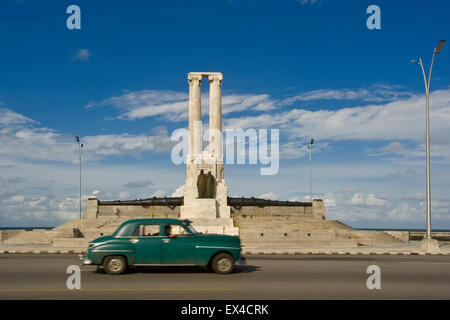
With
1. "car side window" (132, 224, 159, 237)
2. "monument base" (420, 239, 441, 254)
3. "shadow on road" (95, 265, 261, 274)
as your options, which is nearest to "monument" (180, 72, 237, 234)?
"monument base" (420, 239, 441, 254)

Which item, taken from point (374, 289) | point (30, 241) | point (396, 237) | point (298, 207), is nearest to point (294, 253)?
point (374, 289)

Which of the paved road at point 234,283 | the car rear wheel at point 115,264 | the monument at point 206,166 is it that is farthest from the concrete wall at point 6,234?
the car rear wheel at point 115,264

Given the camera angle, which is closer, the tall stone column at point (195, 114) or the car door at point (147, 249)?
the car door at point (147, 249)

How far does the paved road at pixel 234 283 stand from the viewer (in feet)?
31.0

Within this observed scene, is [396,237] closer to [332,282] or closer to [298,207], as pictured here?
[298,207]

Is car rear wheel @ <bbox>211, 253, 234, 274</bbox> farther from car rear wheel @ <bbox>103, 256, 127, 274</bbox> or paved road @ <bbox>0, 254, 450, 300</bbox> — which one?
car rear wheel @ <bbox>103, 256, 127, 274</bbox>

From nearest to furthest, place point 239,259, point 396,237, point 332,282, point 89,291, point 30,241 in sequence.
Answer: point 89,291
point 332,282
point 239,259
point 30,241
point 396,237

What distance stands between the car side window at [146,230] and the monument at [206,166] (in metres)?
21.5

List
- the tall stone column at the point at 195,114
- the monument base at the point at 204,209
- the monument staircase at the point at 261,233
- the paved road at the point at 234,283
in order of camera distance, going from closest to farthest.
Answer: the paved road at the point at 234,283 → the monument staircase at the point at 261,233 → the monument base at the point at 204,209 → the tall stone column at the point at 195,114

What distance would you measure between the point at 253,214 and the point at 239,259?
3153cm

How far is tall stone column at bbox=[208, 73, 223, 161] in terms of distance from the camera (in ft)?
141

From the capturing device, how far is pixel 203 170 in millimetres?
39469

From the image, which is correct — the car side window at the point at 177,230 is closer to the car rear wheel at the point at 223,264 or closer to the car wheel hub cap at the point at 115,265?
the car rear wheel at the point at 223,264
